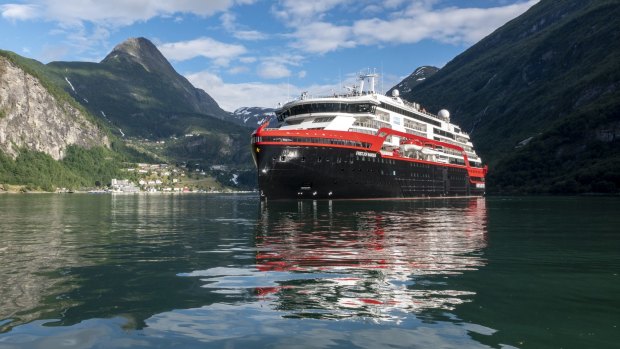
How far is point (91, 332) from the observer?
353 inches

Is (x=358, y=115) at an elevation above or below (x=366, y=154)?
above

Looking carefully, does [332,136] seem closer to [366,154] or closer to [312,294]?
[366,154]

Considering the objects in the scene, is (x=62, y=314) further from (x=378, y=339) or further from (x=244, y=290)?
(x=378, y=339)

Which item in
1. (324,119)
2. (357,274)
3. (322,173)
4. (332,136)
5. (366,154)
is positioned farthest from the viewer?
(324,119)

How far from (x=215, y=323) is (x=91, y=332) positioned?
227cm

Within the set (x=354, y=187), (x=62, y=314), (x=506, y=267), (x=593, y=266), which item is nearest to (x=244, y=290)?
(x=62, y=314)

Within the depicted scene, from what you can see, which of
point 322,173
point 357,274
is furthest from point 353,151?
point 357,274

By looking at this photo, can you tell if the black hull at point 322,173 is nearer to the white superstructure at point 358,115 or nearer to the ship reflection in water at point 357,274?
the white superstructure at point 358,115

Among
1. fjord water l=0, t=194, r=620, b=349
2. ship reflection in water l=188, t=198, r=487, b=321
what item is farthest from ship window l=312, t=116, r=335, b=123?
fjord water l=0, t=194, r=620, b=349

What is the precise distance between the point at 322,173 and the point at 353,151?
5973 millimetres

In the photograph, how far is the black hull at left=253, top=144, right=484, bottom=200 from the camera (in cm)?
6531

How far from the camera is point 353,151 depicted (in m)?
69.2

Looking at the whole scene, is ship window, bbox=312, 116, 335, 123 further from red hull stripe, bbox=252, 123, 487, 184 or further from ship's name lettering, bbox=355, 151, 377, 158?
ship's name lettering, bbox=355, 151, 377, 158

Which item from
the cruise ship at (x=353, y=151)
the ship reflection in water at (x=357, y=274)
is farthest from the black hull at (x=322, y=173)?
the ship reflection in water at (x=357, y=274)
